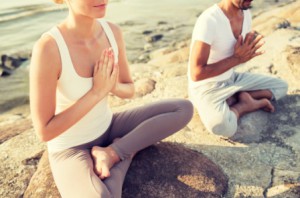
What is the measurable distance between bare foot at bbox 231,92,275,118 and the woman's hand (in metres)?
1.59

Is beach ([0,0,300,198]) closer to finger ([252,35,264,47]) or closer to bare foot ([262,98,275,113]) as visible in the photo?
bare foot ([262,98,275,113])

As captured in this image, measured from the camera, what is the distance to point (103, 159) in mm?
2611

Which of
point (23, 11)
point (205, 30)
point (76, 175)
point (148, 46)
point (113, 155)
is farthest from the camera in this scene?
point (23, 11)

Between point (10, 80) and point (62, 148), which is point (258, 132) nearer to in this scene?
point (62, 148)

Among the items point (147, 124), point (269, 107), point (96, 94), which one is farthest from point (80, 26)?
point (269, 107)

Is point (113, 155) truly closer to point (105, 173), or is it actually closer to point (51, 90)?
point (105, 173)

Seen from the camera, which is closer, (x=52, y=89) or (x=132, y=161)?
(x=52, y=89)

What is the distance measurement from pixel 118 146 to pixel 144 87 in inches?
85.0

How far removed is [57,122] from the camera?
2.54m

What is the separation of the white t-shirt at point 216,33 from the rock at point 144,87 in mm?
1043

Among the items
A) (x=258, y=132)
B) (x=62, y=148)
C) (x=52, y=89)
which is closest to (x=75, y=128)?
(x=62, y=148)

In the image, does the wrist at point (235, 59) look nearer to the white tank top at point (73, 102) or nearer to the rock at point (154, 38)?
the white tank top at point (73, 102)

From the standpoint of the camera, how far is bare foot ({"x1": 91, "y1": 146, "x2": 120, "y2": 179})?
2.56 meters

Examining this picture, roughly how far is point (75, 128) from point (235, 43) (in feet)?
5.99
